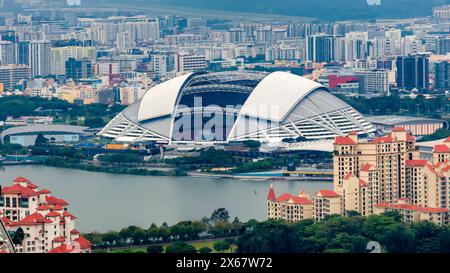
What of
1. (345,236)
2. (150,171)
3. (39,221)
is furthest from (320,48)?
(39,221)

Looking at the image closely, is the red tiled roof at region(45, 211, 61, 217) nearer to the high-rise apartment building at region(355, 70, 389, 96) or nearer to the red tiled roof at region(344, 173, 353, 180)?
the red tiled roof at region(344, 173, 353, 180)

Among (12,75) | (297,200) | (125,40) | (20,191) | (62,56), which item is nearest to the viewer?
(20,191)

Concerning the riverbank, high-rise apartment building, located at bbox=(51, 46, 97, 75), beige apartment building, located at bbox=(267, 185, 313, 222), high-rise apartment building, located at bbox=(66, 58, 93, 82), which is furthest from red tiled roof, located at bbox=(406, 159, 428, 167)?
high-rise apartment building, located at bbox=(51, 46, 97, 75)

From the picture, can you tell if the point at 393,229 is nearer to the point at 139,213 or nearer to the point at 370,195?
the point at 370,195

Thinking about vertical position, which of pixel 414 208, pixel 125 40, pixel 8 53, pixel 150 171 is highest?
pixel 125 40

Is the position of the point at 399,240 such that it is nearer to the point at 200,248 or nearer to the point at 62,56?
the point at 200,248

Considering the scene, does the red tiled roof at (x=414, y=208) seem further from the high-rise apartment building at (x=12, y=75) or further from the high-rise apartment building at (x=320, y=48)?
the high-rise apartment building at (x=320, y=48)

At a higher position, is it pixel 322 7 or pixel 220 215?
pixel 322 7

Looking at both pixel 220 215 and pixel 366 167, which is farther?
pixel 366 167

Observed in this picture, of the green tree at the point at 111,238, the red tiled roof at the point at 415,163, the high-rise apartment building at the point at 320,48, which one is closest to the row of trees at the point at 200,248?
the green tree at the point at 111,238
